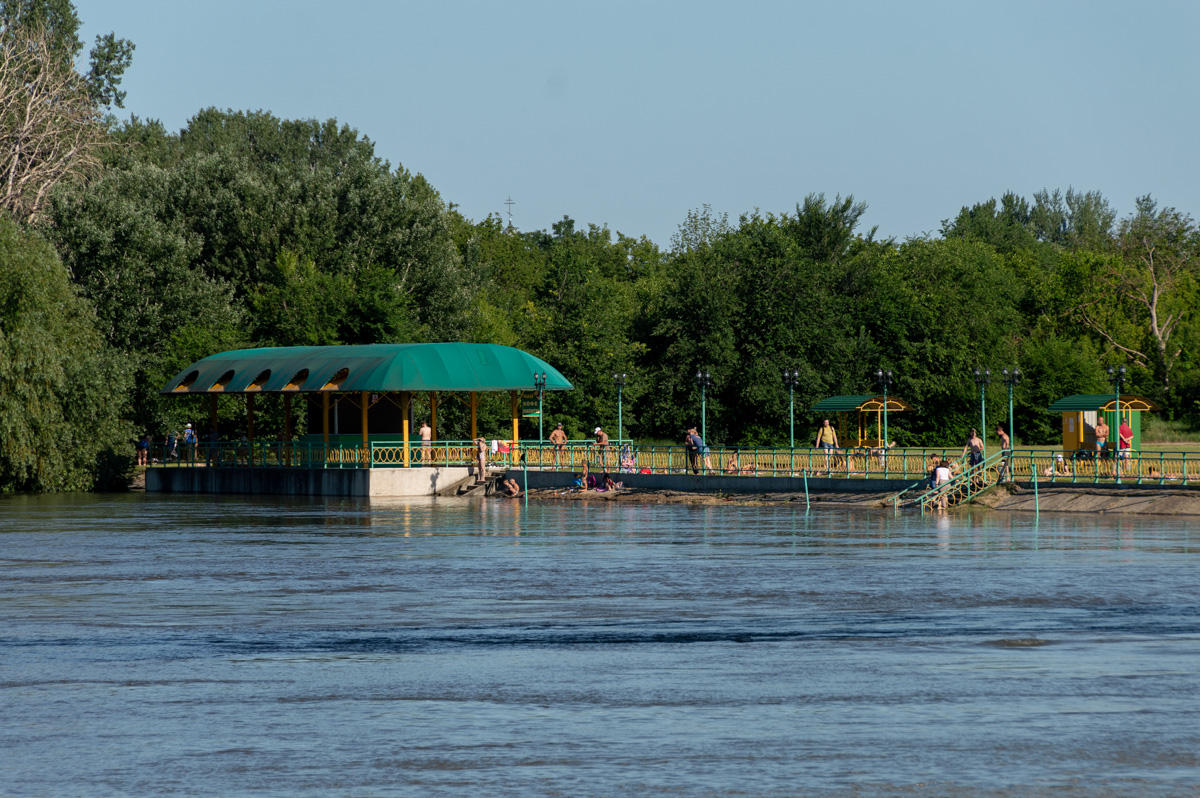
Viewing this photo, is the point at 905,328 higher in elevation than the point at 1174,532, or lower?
higher

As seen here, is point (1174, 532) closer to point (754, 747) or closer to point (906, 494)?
point (906, 494)

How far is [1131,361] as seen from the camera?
87.4 m

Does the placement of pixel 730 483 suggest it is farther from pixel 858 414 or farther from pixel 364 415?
pixel 858 414

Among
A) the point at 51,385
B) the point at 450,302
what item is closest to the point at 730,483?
the point at 51,385

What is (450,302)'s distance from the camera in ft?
239

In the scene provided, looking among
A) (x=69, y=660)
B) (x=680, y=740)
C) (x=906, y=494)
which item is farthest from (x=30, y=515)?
(x=680, y=740)

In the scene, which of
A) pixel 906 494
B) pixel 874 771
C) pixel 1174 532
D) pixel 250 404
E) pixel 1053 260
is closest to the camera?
pixel 874 771

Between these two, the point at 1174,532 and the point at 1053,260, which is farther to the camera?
the point at 1053,260

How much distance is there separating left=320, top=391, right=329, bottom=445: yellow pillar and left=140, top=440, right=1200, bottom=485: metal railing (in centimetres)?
81

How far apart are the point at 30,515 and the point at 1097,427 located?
98.6 feet

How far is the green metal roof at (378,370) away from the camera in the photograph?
51625mm

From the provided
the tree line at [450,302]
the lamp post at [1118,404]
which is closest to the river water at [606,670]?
the lamp post at [1118,404]

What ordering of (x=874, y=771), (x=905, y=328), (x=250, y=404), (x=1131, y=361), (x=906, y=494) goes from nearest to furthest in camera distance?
(x=874, y=771), (x=906, y=494), (x=250, y=404), (x=905, y=328), (x=1131, y=361)

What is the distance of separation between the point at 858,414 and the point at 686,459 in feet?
51.1
